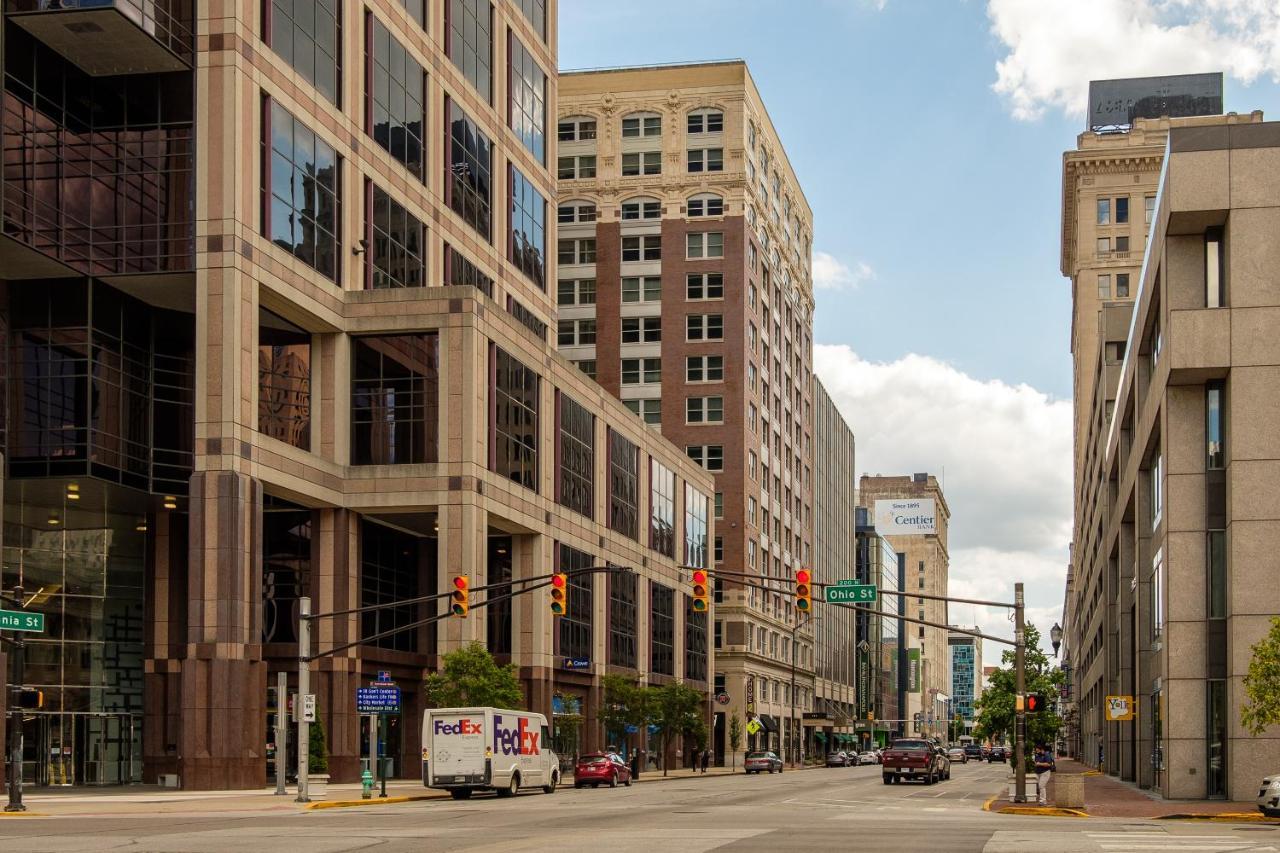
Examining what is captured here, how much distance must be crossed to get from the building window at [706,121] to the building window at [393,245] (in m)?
60.5

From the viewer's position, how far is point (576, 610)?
81750 mm

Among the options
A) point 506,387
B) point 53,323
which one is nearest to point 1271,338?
point 506,387

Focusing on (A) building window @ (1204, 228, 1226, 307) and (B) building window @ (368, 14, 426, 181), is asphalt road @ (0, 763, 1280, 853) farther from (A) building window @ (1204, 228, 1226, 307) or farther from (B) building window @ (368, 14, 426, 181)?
(B) building window @ (368, 14, 426, 181)

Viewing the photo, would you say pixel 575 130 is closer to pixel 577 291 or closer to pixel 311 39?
pixel 577 291

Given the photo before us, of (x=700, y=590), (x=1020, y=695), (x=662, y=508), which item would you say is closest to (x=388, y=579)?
(x=700, y=590)

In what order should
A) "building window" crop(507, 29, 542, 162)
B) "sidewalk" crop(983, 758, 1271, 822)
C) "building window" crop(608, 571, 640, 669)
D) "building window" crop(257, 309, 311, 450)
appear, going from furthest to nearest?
"building window" crop(608, 571, 640, 669)
"building window" crop(507, 29, 542, 162)
"building window" crop(257, 309, 311, 450)
"sidewalk" crop(983, 758, 1271, 822)

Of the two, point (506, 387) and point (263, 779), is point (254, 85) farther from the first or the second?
point (263, 779)

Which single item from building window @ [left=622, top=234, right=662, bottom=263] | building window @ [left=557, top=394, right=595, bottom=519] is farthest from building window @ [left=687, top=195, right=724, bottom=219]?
building window @ [left=557, top=394, right=595, bottom=519]

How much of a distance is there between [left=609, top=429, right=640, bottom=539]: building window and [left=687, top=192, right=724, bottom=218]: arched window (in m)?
38.4

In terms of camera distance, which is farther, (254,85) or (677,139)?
(677,139)

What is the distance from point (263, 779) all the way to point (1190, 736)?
1207 inches

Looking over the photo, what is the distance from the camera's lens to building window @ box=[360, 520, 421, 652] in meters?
66.8

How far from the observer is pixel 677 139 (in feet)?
423

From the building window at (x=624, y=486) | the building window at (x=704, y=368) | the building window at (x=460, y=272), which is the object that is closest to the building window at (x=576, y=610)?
the building window at (x=624, y=486)
